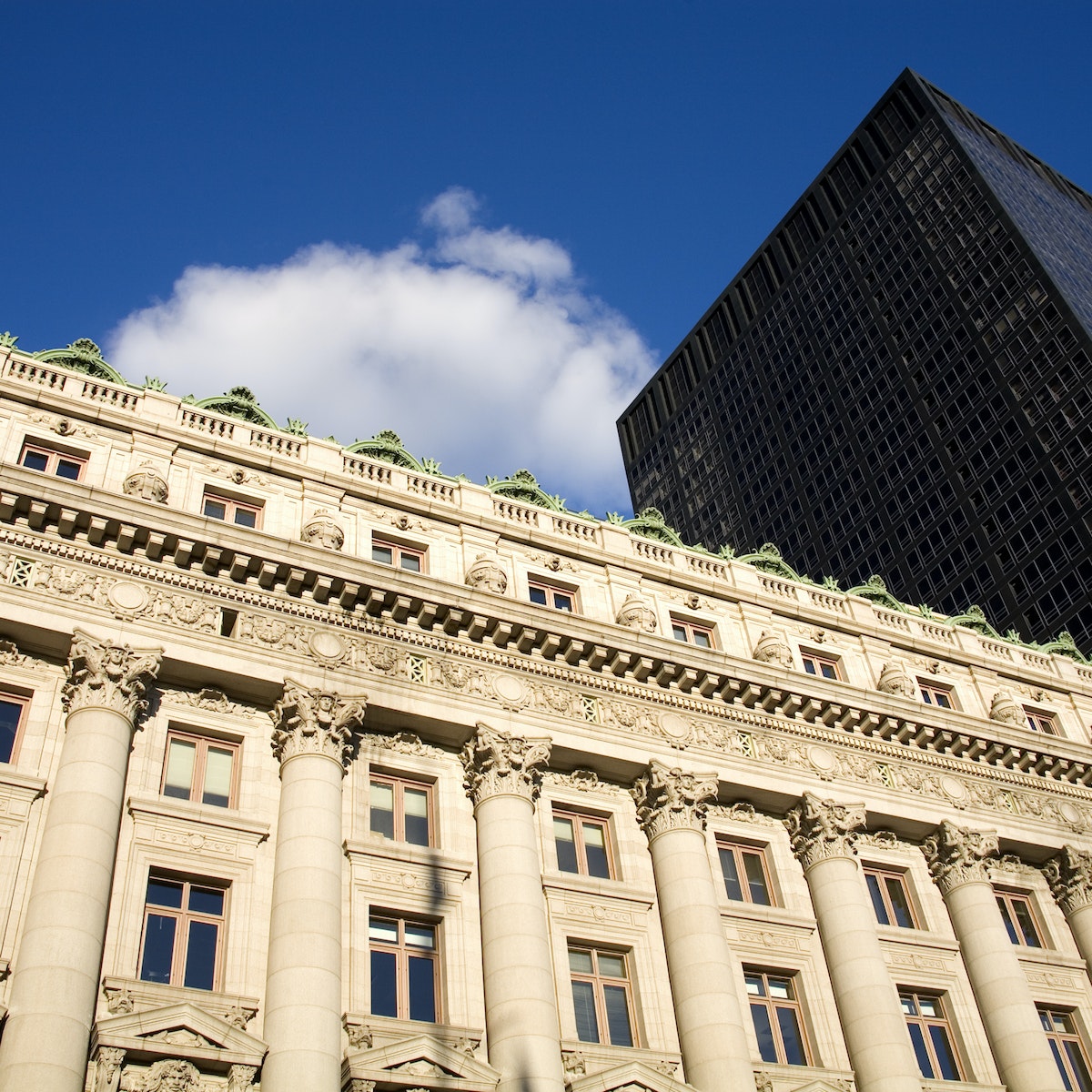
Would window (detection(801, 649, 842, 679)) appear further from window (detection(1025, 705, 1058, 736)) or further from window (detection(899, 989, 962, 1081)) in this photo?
window (detection(899, 989, 962, 1081))

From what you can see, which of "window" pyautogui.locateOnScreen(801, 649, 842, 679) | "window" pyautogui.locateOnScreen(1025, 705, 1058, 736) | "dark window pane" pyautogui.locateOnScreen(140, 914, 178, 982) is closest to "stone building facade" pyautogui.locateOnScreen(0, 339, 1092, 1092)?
"dark window pane" pyautogui.locateOnScreen(140, 914, 178, 982)

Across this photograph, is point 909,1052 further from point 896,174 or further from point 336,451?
point 896,174

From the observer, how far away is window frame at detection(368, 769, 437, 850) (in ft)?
118

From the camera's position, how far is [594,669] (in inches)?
1644

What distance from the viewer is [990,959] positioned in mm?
42312

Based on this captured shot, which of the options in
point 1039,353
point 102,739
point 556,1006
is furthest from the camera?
point 1039,353

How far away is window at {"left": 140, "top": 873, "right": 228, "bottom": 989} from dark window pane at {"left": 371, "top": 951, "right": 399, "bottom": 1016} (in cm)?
398

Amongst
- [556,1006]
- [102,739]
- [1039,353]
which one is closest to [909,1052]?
[556,1006]

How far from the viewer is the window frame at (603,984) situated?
1371 inches

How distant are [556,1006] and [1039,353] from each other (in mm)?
103479

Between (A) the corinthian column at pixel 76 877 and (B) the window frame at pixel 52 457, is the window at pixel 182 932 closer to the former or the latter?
(A) the corinthian column at pixel 76 877

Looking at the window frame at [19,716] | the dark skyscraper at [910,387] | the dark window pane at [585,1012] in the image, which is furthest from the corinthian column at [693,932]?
the dark skyscraper at [910,387]

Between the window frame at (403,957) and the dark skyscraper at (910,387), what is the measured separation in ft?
265

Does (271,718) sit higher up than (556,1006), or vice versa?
(271,718)
